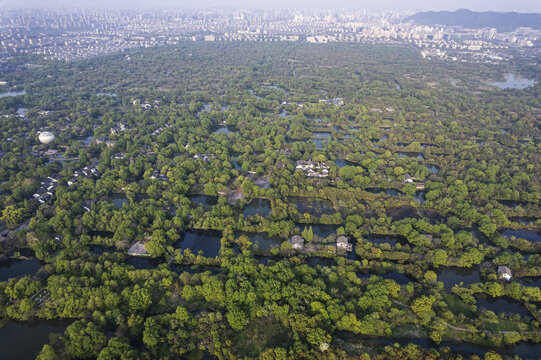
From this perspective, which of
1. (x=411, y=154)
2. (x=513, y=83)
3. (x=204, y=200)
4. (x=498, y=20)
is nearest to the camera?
(x=204, y=200)

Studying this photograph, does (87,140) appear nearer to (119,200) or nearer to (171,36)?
(119,200)

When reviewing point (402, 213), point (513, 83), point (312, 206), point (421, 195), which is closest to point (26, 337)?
point (312, 206)

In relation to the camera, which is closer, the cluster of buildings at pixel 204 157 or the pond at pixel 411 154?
the cluster of buildings at pixel 204 157

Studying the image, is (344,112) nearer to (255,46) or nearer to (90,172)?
→ (90,172)

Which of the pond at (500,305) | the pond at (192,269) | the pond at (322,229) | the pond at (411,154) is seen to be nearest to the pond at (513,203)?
the pond at (411,154)

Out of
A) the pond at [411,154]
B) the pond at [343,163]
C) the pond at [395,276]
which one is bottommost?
the pond at [395,276]

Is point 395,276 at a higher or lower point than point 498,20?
lower

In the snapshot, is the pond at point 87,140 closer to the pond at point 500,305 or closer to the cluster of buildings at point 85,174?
the cluster of buildings at point 85,174
